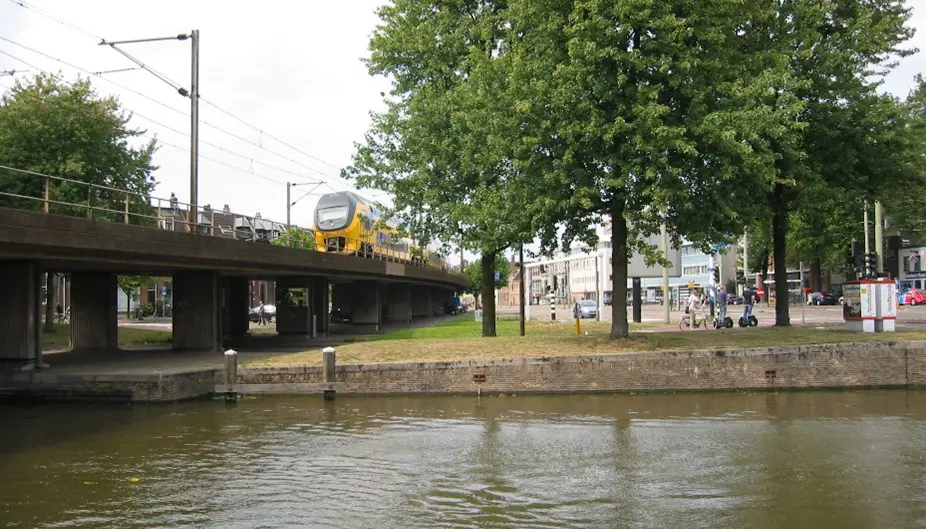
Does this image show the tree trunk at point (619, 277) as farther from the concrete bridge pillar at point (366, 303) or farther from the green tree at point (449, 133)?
the concrete bridge pillar at point (366, 303)

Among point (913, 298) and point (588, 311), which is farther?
point (913, 298)

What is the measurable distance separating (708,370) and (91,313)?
73.1ft

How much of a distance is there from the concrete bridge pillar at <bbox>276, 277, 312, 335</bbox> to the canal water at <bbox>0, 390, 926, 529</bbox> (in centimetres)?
1834

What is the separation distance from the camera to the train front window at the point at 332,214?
1523 inches

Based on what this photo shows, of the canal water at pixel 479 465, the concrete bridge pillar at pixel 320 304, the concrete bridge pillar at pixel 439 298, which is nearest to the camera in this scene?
the canal water at pixel 479 465

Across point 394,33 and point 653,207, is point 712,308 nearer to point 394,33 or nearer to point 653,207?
point 653,207

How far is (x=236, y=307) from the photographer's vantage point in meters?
39.1

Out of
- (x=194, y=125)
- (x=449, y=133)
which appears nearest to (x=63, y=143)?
(x=194, y=125)

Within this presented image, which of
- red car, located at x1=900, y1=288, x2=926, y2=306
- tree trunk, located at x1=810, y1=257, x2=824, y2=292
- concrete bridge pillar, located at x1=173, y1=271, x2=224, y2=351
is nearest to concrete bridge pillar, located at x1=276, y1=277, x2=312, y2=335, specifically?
concrete bridge pillar, located at x1=173, y1=271, x2=224, y2=351

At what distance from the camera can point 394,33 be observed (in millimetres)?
26406

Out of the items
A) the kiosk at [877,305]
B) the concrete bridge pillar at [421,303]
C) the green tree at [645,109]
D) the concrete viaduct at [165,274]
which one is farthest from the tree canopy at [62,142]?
the concrete bridge pillar at [421,303]

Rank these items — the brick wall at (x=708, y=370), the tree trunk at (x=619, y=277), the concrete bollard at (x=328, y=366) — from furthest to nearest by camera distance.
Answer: the tree trunk at (x=619, y=277)
the concrete bollard at (x=328, y=366)
the brick wall at (x=708, y=370)

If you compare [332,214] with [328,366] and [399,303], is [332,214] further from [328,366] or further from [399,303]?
[328,366]

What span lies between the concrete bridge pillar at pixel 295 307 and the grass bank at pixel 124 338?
532 cm
